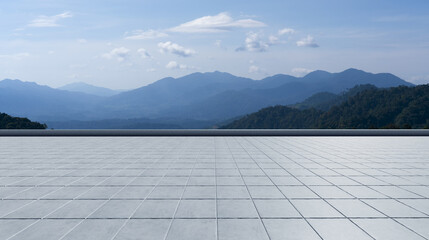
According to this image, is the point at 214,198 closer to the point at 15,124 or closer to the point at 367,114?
the point at 15,124

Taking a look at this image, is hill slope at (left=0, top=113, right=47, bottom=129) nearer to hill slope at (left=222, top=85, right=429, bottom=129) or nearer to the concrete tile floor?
the concrete tile floor

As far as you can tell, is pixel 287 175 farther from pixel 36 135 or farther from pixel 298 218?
pixel 36 135

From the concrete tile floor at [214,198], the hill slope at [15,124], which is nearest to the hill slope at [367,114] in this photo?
the hill slope at [15,124]

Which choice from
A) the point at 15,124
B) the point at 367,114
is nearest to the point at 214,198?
the point at 15,124

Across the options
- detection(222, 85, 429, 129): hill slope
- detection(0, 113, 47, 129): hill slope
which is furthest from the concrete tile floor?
detection(222, 85, 429, 129): hill slope

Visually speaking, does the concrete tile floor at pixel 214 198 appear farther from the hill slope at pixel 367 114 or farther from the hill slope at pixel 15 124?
the hill slope at pixel 367 114

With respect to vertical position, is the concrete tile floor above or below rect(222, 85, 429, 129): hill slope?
below
